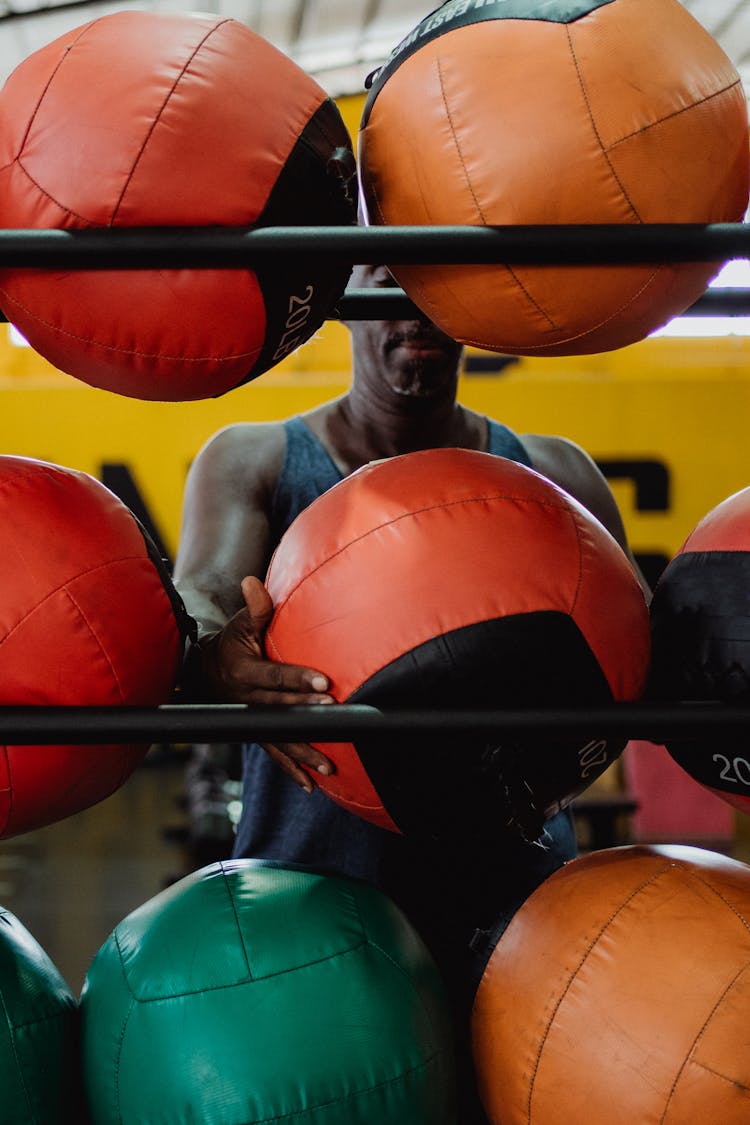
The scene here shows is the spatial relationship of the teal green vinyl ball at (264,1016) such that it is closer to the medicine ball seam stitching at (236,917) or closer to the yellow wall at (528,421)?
the medicine ball seam stitching at (236,917)

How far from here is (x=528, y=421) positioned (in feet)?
16.8

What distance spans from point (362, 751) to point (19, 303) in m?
0.51

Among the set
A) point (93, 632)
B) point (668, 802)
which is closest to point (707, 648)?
point (93, 632)

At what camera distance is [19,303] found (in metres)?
0.97

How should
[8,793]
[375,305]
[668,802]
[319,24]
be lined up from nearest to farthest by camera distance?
1. [8,793]
2. [375,305]
3. [668,802]
4. [319,24]

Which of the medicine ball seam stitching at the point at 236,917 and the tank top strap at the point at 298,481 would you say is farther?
the tank top strap at the point at 298,481

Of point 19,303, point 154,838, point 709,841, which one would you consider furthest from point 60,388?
point 19,303

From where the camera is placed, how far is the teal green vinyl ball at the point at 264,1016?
943 mm

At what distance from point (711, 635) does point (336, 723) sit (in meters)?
0.38

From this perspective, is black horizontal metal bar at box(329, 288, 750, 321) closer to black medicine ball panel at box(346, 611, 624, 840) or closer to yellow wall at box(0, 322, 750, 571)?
black medicine ball panel at box(346, 611, 624, 840)

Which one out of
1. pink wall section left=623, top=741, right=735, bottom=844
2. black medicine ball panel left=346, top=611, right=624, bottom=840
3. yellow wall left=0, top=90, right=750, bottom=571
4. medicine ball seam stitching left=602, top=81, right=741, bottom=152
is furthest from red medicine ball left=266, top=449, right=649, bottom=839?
pink wall section left=623, top=741, right=735, bottom=844

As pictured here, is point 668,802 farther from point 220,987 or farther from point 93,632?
point 93,632

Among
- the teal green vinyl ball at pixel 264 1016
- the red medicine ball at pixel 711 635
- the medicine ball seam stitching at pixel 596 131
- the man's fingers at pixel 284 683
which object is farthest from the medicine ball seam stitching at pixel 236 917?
the medicine ball seam stitching at pixel 596 131

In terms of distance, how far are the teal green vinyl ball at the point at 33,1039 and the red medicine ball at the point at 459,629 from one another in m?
0.34
